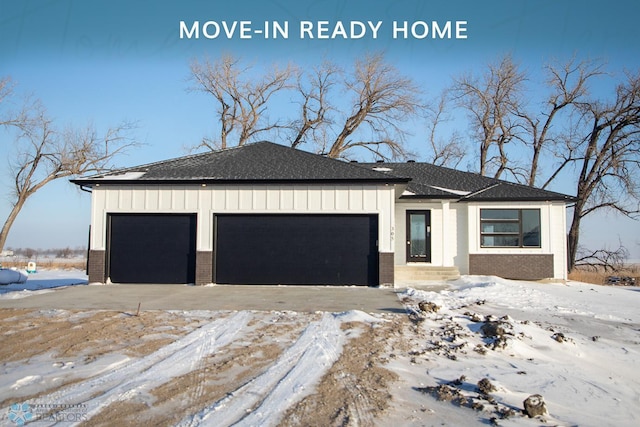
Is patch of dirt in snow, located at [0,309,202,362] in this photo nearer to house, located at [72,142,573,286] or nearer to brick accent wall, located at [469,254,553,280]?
house, located at [72,142,573,286]

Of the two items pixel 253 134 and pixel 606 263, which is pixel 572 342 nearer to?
pixel 606 263

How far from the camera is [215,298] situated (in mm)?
10773

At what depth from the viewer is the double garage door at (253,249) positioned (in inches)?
535

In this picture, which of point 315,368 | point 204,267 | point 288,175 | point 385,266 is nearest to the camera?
point 315,368

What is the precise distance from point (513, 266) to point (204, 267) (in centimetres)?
1077

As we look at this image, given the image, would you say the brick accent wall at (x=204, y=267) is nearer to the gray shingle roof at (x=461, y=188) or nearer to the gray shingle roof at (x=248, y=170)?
the gray shingle roof at (x=248, y=170)

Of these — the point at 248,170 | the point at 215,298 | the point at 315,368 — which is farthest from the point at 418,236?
the point at 315,368

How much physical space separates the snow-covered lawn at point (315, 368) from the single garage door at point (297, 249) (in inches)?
179

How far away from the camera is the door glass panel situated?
16.4m

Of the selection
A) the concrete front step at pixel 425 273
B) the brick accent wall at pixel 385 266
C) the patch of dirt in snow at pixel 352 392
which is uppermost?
the brick accent wall at pixel 385 266

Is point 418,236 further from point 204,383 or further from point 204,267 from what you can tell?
point 204,383

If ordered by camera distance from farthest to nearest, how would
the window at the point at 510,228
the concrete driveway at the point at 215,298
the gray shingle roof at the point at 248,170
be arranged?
1. the window at the point at 510,228
2. the gray shingle roof at the point at 248,170
3. the concrete driveway at the point at 215,298

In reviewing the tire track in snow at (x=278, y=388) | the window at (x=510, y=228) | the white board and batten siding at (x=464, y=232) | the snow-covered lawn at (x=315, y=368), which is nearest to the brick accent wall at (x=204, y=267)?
the snow-covered lawn at (x=315, y=368)

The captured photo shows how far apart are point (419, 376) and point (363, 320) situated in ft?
9.32
